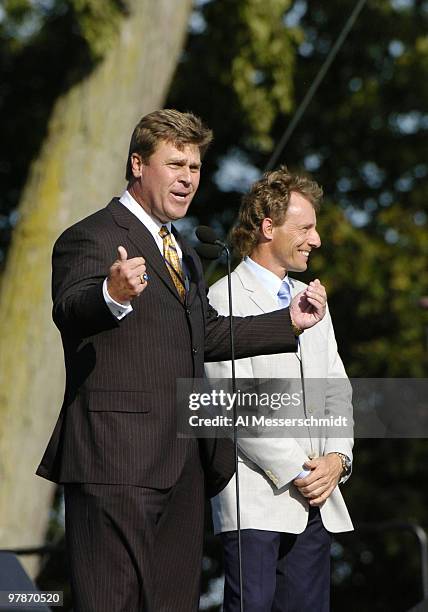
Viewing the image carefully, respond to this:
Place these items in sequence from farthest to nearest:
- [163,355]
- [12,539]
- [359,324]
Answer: [359,324] < [12,539] < [163,355]

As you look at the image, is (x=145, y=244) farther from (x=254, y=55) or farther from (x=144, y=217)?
(x=254, y=55)

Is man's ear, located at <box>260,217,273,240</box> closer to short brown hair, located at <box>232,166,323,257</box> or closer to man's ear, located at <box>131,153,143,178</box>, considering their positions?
short brown hair, located at <box>232,166,323,257</box>

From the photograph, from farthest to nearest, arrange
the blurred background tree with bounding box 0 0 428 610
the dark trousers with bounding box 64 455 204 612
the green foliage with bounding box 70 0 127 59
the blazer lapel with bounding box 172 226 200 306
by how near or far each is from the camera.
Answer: the blurred background tree with bounding box 0 0 428 610, the green foliage with bounding box 70 0 127 59, the blazer lapel with bounding box 172 226 200 306, the dark trousers with bounding box 64 455 204 612

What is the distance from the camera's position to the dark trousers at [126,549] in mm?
3354

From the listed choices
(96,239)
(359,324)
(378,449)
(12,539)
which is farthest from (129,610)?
(378,449)

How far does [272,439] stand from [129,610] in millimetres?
673

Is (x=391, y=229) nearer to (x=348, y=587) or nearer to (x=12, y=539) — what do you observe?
(x=348, y=587)

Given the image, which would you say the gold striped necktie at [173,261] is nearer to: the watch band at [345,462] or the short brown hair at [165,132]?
the short brown hair at [165,132]

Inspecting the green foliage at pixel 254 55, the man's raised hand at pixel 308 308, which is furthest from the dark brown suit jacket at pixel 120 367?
the green foliage at pixel 254 55

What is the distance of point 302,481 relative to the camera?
378cm

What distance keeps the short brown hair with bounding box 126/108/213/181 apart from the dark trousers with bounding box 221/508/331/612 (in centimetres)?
105

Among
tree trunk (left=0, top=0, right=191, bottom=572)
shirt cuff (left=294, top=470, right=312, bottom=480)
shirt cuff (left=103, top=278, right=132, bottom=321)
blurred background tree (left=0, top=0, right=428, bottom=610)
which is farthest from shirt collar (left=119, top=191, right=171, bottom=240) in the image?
blurred background tree (left=0, top=0, right=428, bottom=610)

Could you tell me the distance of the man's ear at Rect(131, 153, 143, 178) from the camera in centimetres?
359

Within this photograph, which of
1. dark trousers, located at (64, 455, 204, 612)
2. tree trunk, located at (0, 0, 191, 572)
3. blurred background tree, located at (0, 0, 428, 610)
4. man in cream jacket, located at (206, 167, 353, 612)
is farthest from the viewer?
blurred background tree, located at (0, 0, 428, 610)
